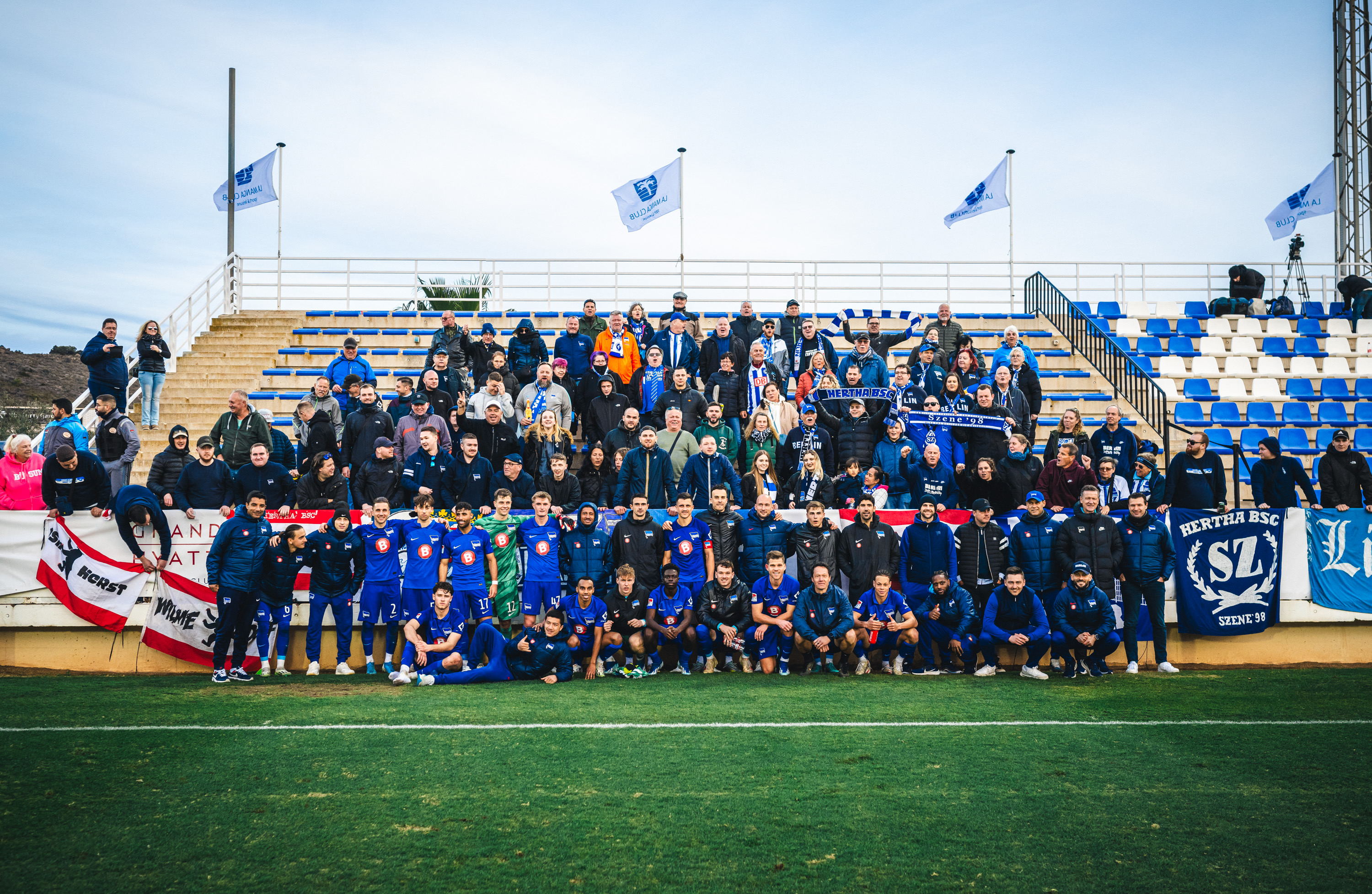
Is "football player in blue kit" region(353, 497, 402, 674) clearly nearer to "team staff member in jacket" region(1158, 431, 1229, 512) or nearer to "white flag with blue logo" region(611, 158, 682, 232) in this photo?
"team staff member in jacket" region(1158, 431, 1229, 512)

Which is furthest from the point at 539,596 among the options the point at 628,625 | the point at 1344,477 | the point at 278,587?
the point at 1344,477

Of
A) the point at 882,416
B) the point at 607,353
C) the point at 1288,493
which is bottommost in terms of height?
the point at 1288,493

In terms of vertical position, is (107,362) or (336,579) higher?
(107,362)

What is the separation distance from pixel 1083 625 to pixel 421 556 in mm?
6785

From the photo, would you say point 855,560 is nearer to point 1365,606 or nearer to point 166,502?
point 1365,606

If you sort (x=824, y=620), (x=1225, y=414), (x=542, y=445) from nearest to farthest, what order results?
(x=824, y=620) < (x=542, y=445) < (x=1225, y=414)

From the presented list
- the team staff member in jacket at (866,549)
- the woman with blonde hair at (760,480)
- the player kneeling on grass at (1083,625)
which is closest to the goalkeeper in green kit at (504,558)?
the woman with blonde hair at (760,480)

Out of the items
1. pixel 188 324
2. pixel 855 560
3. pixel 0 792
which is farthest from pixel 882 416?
pixel 188 324

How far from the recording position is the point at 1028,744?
6.53 meters

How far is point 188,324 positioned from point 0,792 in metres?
13.6

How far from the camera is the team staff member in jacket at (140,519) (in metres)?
9.55

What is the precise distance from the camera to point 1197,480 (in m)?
10.5

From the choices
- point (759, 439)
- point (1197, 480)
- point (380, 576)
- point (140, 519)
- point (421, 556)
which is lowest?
point (380, 576)

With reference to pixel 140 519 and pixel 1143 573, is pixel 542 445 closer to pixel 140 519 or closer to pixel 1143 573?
pixel 140 519
